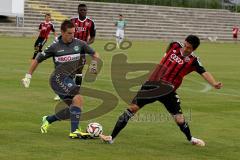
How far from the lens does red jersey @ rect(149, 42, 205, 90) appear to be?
1088 cm

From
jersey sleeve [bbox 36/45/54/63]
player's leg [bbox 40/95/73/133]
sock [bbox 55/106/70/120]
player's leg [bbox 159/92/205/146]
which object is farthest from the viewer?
sock [bbox 55/106/70/120]

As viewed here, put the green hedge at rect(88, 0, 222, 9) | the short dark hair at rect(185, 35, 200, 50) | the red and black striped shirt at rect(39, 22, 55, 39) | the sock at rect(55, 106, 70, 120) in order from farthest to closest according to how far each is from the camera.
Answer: the green hedge at rect(88, 0, 222, 9) < the red and black striped shirt at rect(39, 22, 55, 39) < the sock at rect(55, 106, 70, 120) < the short dark hair at rect(185, 35, 200, 50)

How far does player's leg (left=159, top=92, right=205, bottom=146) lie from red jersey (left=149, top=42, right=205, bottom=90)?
0.23m

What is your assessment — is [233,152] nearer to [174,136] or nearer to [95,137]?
[174,136]

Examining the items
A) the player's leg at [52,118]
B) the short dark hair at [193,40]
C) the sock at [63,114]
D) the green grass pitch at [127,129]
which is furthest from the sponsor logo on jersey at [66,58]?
the short dark hair at [193,40]

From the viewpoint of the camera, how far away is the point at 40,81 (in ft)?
67.9

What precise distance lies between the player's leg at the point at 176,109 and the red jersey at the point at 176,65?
0.23 meters

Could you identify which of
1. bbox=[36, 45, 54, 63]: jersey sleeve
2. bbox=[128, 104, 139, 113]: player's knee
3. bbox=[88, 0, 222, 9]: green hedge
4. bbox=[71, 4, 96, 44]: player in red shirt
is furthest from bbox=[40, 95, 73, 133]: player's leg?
bbox=[88, 0, 222, 9]: green hedge

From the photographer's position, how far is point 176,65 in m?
10.9

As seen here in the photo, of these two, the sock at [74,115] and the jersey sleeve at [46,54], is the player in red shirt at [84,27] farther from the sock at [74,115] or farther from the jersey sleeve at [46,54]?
the sock at [74,115]

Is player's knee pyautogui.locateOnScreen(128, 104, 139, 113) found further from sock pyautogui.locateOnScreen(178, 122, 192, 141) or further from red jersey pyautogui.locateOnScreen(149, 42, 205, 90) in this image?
sock pyautogui.locateOnScreen(178, 122, 192, 141)

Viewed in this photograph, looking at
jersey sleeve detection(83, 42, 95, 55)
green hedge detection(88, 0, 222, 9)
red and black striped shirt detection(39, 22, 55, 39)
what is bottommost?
green hedge detection(88, 0, 222, 9)

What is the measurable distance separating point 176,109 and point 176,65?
81 cm

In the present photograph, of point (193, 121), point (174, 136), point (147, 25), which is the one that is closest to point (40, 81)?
point (193, 121)
